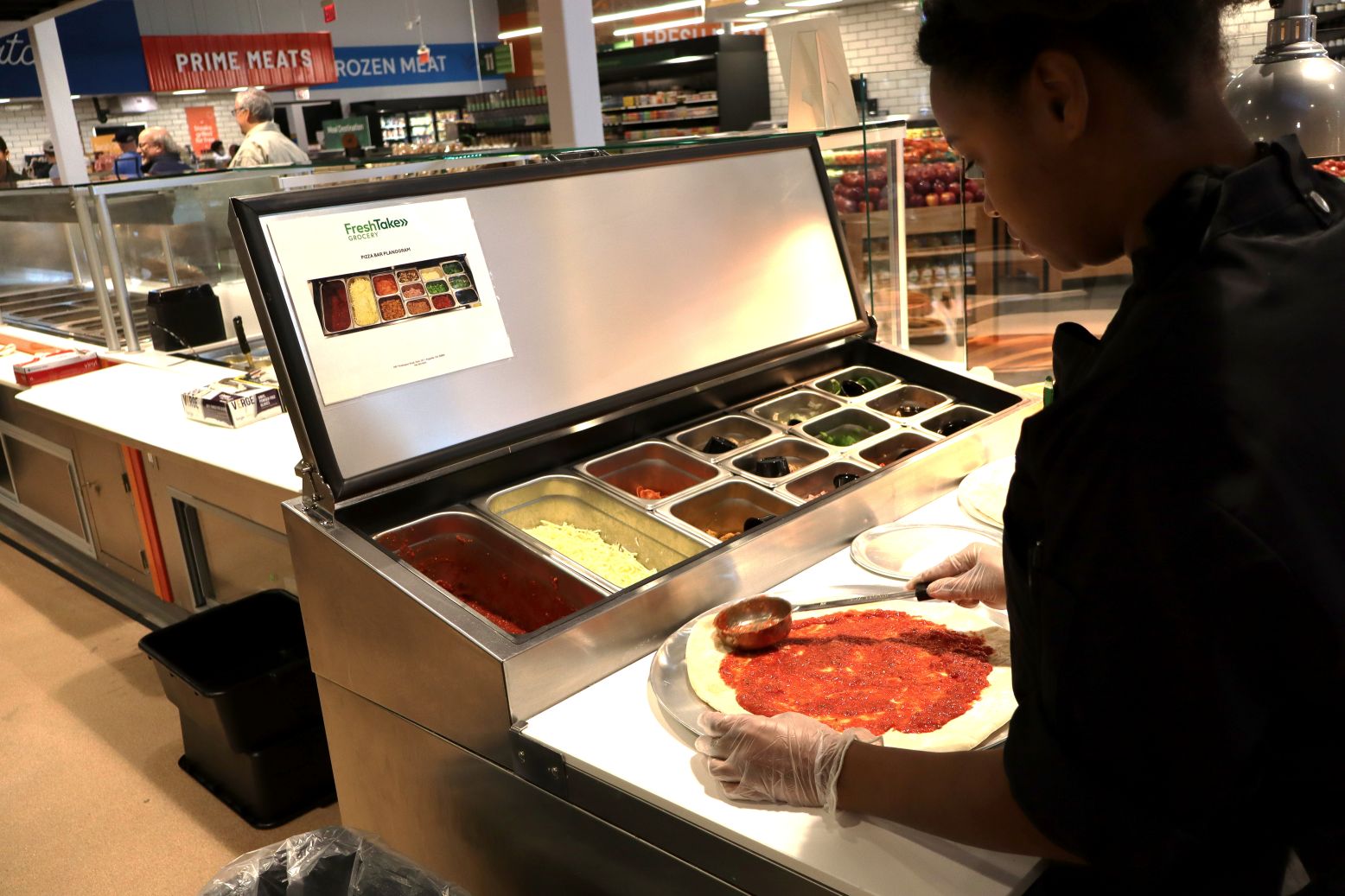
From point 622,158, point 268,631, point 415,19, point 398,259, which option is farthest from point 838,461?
point 415,19

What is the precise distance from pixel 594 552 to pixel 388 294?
1.91 feet

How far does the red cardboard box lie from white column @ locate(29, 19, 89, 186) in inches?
94.0

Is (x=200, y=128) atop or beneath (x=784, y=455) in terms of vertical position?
atop

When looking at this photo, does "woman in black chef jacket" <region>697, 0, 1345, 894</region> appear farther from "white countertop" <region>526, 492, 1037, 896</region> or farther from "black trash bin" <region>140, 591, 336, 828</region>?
"black trash bin" <region>140, 591, 336, 828</region>

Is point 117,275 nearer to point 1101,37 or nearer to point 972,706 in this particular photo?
point 972,706

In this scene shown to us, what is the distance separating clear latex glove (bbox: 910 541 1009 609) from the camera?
1612 millimetres

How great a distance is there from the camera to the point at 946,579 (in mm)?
1652

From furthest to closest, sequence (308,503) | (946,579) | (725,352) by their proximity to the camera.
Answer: (725,352) → (308,503) → (946,579)

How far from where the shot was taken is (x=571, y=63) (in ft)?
11.4

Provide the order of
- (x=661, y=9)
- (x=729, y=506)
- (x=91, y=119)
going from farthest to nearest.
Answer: (x=91, y=119) → (x=661, y=9) → (x=729, y=506)

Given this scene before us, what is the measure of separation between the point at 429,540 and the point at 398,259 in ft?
1.62

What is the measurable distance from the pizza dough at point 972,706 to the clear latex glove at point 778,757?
103mm

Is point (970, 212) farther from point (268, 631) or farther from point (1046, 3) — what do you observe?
point (268, 631)

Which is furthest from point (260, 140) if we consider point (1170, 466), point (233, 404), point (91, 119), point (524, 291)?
point (91, 119)
